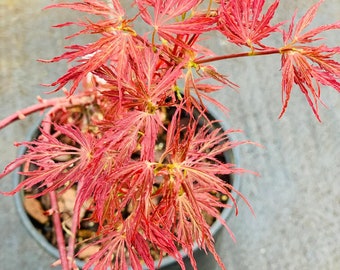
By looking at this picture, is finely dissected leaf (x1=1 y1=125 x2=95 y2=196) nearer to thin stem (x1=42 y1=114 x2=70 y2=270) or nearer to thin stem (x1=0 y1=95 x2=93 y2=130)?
thin stem (x1=42 y1=114 x2=70 y2=270)

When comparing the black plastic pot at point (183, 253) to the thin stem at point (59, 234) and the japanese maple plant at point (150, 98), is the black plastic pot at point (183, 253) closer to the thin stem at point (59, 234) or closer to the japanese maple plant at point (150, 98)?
the thin stem at point (59, 234)

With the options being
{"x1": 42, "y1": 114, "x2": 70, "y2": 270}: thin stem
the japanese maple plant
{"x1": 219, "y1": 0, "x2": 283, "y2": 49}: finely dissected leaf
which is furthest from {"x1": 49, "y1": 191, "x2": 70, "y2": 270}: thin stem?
{"x1": 219, "y1": 0, "x2": 283, "y2": 49}: finely dissected leaf

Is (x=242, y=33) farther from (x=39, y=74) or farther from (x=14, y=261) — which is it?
(x=39, y=74)

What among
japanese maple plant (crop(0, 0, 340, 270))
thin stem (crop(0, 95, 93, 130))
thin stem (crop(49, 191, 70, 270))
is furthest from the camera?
thin stem (crop(0, 95, 93, 130))

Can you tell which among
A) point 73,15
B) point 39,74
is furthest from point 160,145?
point 73,15

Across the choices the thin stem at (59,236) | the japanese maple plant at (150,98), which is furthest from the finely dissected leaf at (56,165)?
the thin stem at (59,236)

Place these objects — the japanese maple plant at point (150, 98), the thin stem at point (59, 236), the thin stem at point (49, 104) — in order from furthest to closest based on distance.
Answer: the thin stem at point (49, 104), the thin stem at point (59, 236), the japanese maple plant at point (150, 98)

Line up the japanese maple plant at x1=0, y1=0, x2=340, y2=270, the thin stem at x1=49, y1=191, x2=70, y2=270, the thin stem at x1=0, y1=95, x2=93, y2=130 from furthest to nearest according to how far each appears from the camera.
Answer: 1. the thin stem at x1=0, y1=95, x2=93, y2=130
2. the thin stem at x1=49, y1=191, x2=70, y2=270
3. the japanese maple plant at x1=0, y1=0, x2=340, y2=270

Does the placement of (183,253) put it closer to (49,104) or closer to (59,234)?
(59,234)

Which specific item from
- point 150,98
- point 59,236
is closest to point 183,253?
point 59,236
